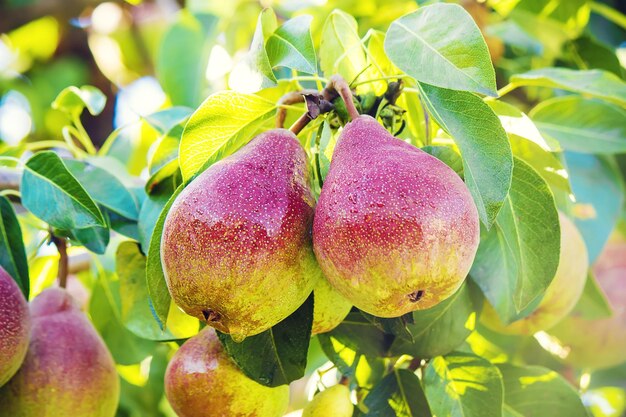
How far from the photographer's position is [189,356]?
3.01 ft

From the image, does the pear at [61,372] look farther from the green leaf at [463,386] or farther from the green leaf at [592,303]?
the green leaf at [592,303]

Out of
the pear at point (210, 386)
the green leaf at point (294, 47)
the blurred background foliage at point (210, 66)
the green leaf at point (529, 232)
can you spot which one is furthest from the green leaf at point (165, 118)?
the green leaf at point (529, 232)

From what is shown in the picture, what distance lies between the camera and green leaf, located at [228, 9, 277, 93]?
2.77 ft

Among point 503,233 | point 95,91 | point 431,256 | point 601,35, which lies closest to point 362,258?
point 431,256

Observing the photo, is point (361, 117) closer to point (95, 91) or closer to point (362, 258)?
point (362, 258)

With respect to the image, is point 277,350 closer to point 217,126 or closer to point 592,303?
point 217,126

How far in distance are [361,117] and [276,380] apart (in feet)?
Result: 1.03

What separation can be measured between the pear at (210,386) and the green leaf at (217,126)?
206 mm

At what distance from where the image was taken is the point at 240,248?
2.38ft

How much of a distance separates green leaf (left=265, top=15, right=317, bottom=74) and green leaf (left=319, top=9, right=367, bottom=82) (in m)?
0.12

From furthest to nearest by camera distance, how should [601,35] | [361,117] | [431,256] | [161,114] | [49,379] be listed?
[601,35], [161,114], [49,379], [361,117], [431,256]

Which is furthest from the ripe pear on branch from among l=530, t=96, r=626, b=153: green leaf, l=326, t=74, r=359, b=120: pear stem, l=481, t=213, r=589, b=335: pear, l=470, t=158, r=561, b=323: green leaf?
l=530, t=96, r=626, b=153: green leaf

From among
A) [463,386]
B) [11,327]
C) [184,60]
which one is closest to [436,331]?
[463,386]

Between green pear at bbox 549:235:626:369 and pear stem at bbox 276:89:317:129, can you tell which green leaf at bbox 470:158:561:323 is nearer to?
pear stem at bbox 276:89:317:129
